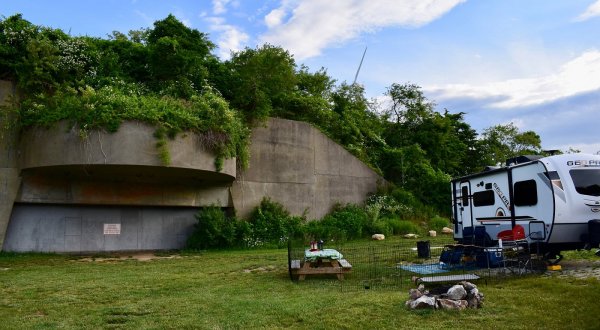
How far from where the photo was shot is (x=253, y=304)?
7836 mm

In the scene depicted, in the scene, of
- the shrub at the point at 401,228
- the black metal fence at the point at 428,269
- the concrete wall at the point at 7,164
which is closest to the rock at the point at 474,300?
the black metal fence at the point at 428,269

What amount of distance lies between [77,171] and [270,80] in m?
9.85

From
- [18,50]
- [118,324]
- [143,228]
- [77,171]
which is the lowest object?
[118,324]

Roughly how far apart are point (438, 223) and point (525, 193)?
505 inches

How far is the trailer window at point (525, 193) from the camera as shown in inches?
444

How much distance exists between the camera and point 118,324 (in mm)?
6723

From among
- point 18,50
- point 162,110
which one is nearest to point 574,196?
point 162,110

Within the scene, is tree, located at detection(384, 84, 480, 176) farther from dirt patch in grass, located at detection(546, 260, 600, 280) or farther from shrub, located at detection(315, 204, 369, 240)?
dirt patch in grass, located at detection(546, 260, 600, 280)

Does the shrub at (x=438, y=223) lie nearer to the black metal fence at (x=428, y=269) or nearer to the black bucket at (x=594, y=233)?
the black metal fence at (x=428, y=269)

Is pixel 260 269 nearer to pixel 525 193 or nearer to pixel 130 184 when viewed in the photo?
pixel 525 193

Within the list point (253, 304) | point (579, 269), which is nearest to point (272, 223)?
Result: point (579, 269)

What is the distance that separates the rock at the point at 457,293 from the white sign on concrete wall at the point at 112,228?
51.0ft

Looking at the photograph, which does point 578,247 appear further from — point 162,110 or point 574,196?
point 162,110

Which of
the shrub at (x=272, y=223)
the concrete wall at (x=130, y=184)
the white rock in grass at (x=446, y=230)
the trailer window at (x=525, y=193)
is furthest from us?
the white rock in grass at (x=446, y=230)
